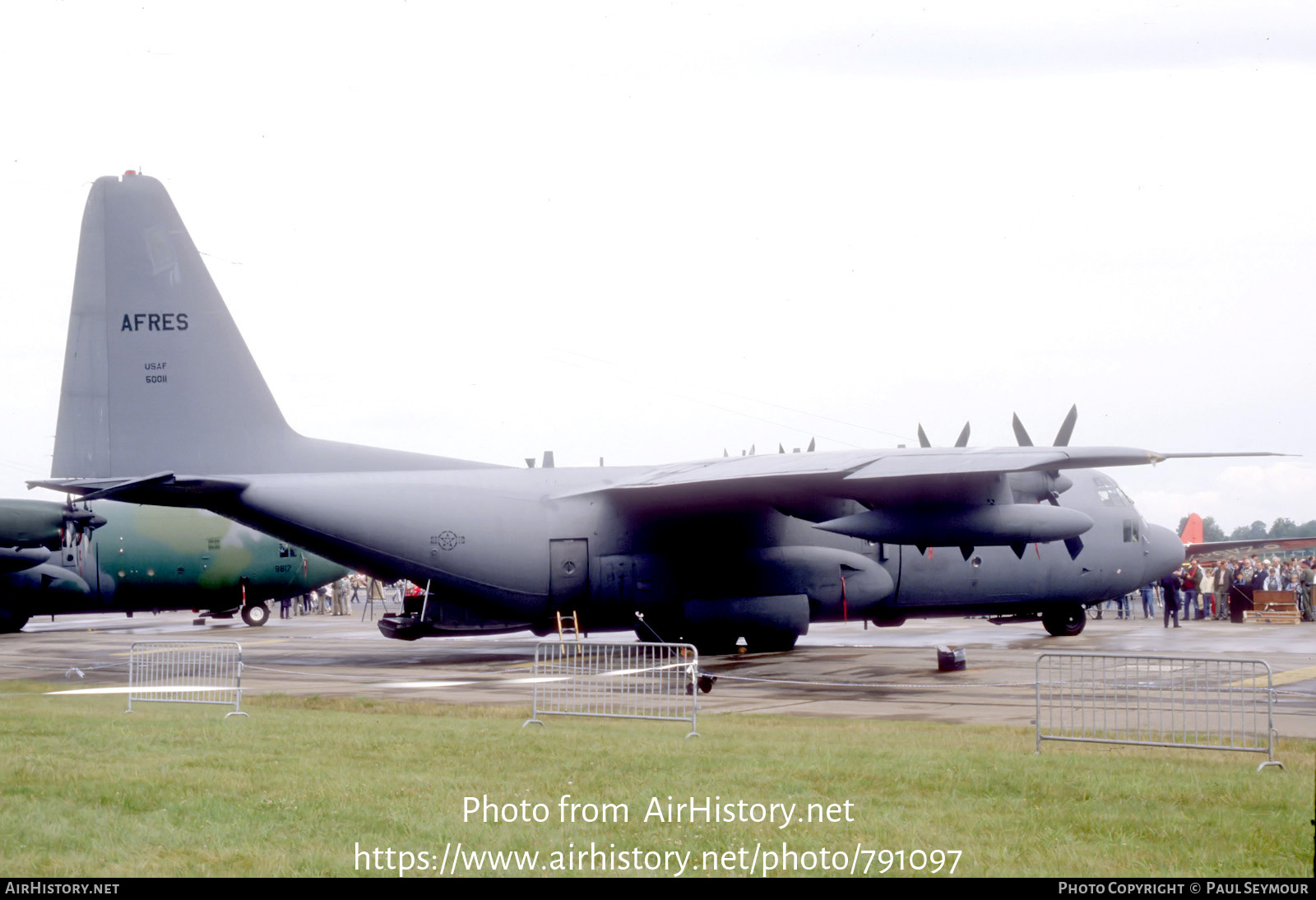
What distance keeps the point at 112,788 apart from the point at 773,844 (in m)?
5.51

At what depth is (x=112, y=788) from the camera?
1006 cm

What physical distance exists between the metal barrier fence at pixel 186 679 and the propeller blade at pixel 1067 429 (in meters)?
15.0

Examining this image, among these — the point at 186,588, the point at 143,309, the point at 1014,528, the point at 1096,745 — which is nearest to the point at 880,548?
the point at 1014,528

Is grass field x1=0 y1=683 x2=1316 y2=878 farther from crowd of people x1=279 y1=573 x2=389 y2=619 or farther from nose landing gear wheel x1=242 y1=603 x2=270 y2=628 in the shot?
crowd of people x1=279 y1=573 x2=389 y2=619

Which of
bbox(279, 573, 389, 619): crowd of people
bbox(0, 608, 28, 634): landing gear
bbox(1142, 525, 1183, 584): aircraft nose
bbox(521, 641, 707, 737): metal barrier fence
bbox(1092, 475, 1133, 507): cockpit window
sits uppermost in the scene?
bbox(1092, 475, 1133, 507): cockpit window

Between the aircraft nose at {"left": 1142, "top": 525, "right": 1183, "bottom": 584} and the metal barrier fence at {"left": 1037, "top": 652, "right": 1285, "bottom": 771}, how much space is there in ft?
31.8

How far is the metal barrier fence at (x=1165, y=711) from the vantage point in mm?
12000

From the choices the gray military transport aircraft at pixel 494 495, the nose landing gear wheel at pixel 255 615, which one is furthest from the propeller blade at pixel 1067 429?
the nose landing gear wheel at pixel 255 615

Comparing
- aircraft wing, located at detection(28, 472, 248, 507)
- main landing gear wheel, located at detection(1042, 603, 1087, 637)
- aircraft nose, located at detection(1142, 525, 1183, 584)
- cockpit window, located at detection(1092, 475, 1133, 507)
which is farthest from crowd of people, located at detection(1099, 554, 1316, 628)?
aircraft wing, located at detection(28, 472, 248, 507)

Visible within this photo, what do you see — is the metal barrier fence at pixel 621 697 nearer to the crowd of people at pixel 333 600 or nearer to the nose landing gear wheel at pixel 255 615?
the nose landing gear wheel at pixel 255 615

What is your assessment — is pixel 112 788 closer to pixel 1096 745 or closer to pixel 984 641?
pixel 1096 745

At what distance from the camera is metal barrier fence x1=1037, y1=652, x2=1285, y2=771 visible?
12000 millimetres

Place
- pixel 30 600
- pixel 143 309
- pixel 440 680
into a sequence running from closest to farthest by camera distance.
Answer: pixel 440 680
pixel 143 309
pixel 30 600

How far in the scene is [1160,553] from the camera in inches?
1179
